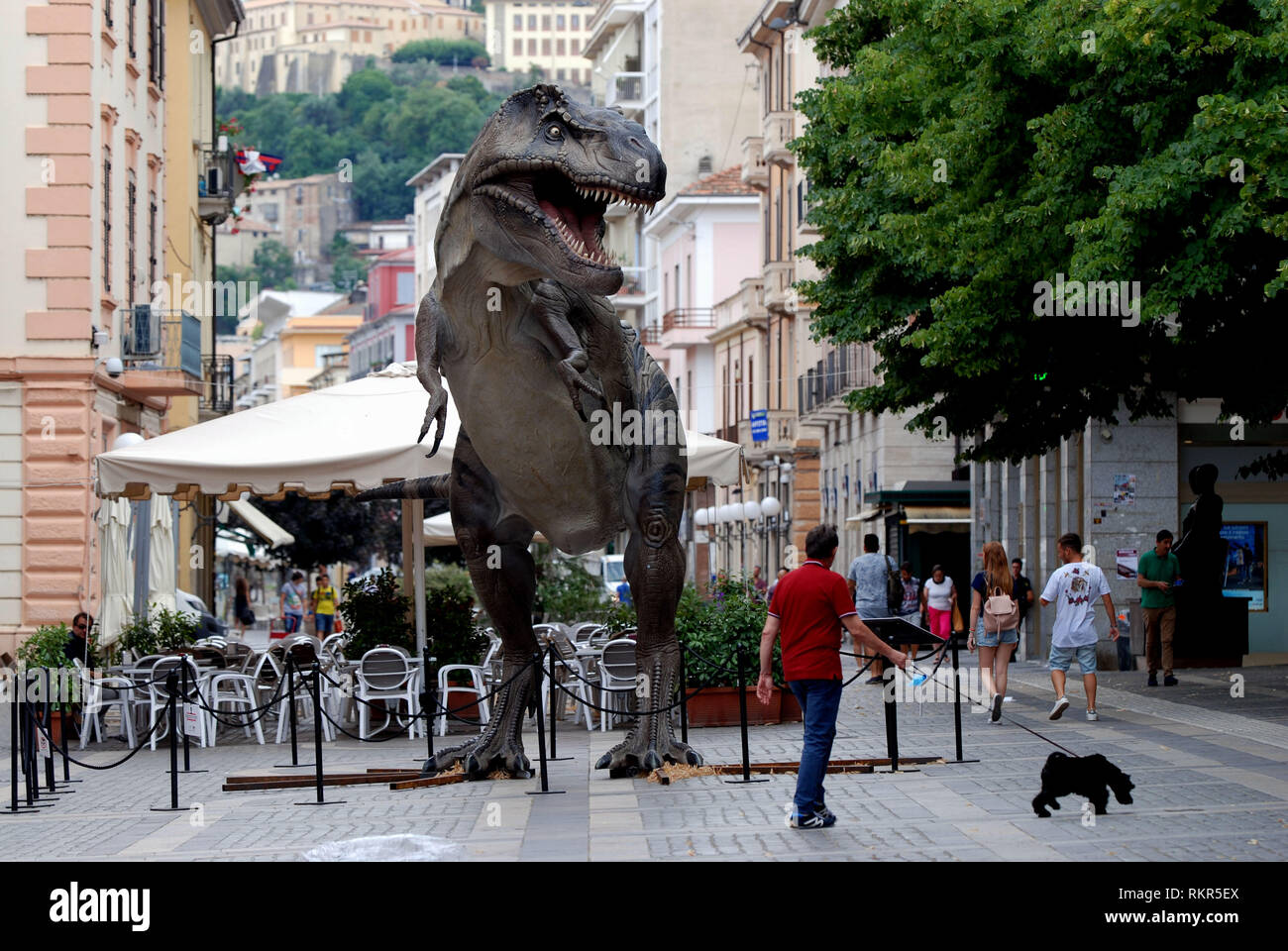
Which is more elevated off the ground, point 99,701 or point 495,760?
point 495,760

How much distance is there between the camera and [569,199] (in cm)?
1123

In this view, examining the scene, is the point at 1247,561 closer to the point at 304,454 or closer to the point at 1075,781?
the point at 304,454

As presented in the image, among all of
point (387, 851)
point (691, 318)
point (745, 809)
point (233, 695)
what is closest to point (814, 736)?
point (745, 809)

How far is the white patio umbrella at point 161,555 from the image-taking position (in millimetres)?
25062

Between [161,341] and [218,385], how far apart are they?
37.4 ft

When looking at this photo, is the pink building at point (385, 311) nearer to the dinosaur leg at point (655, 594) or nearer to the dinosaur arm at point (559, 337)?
the dinosaur leg at point (655, 594)

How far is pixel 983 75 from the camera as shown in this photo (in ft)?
62.7

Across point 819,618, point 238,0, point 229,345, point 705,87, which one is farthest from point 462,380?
point 229,345

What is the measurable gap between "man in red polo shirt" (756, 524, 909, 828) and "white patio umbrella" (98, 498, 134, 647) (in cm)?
1083

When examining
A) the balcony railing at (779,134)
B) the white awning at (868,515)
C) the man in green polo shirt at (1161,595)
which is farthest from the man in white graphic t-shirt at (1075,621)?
the balcony railing at (779,134)

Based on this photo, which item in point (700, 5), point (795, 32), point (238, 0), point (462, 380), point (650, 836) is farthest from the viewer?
point (700, 5)

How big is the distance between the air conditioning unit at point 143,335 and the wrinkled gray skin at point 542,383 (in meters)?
16.2
